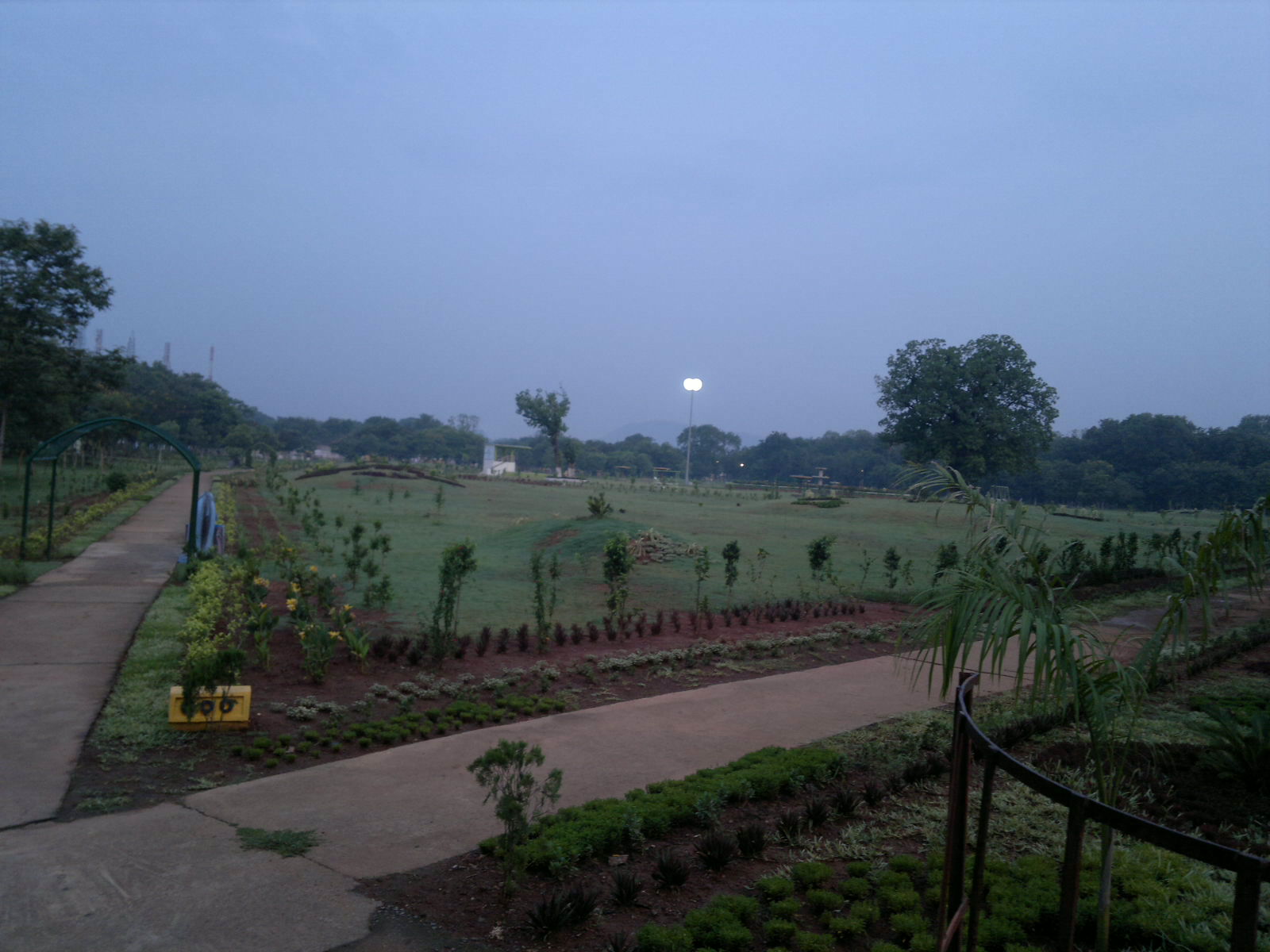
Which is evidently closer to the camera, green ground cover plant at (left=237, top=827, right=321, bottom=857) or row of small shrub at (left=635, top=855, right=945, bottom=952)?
row of small shrub at (left=635, top=855, right=945, bottom=952)

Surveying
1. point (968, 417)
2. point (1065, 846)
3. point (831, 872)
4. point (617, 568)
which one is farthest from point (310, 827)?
point (968, 417)

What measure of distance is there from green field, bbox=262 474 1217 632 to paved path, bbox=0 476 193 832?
10.3 ft

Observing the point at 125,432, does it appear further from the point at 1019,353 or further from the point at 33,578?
the point at 1019,353

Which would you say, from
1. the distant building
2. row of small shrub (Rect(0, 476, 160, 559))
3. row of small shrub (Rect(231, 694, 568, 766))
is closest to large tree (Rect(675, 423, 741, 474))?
the distant building

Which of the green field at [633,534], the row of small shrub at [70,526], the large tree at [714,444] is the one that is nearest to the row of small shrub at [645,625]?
the green field at [633,534]

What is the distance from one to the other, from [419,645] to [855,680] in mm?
4420

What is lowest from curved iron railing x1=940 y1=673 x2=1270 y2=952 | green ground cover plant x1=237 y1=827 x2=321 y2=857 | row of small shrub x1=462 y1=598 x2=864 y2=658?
green ground cover plant x1=237 y1=827 x2=321 y2=857

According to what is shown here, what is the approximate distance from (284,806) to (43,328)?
30.8 meters

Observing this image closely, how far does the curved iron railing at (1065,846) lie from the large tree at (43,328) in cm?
3233

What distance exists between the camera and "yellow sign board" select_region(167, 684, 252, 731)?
5996mm

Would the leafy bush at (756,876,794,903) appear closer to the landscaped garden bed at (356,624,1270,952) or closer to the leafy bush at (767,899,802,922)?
the landscaped garden bed at (356,624,1270,952)

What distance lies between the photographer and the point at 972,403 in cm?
2588

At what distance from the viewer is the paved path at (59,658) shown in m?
5.04

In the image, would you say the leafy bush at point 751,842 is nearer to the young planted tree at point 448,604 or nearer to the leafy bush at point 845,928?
the leafy bush at point 845,928
